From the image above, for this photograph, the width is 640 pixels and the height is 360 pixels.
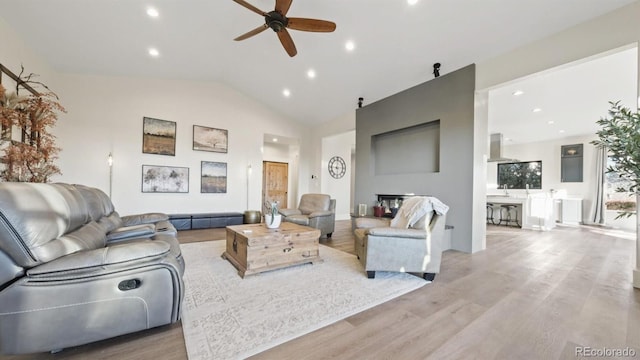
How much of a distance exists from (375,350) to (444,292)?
1.28 m

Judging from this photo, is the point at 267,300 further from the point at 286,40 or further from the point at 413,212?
the point at 286,40

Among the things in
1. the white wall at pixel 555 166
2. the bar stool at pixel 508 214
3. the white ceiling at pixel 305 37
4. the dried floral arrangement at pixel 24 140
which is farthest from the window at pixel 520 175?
the dried floral arrangement at pixel 24 140

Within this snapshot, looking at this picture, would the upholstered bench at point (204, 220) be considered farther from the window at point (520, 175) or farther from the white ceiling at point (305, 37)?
the window at point (520, 175)

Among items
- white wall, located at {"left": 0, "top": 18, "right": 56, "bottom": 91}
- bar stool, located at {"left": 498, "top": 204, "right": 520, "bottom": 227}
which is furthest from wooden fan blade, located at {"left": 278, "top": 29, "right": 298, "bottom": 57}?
bar stool, located at {"left": 498, "top": 204, "right": 520, "bottom": 227}

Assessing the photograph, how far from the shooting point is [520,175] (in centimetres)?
884

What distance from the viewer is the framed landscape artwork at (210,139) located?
6551mm

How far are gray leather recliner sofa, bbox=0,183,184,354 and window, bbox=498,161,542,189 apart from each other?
10.9 metres

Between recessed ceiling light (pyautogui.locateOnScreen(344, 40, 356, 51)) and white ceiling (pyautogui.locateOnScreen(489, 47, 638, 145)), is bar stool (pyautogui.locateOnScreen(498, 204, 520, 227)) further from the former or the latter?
recessed ceiling light (pyautogui.locateOnScreen(344, 40, 356, 51))

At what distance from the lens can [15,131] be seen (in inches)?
147

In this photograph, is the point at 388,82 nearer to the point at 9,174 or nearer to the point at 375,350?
the point at 375,350

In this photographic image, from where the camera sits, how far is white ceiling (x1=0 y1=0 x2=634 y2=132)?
325cm

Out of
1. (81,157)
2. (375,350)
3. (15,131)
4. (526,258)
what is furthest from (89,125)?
(526,258)

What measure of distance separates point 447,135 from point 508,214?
4875 millimetres

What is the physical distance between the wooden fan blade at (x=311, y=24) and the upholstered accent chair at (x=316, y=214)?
124 inches
